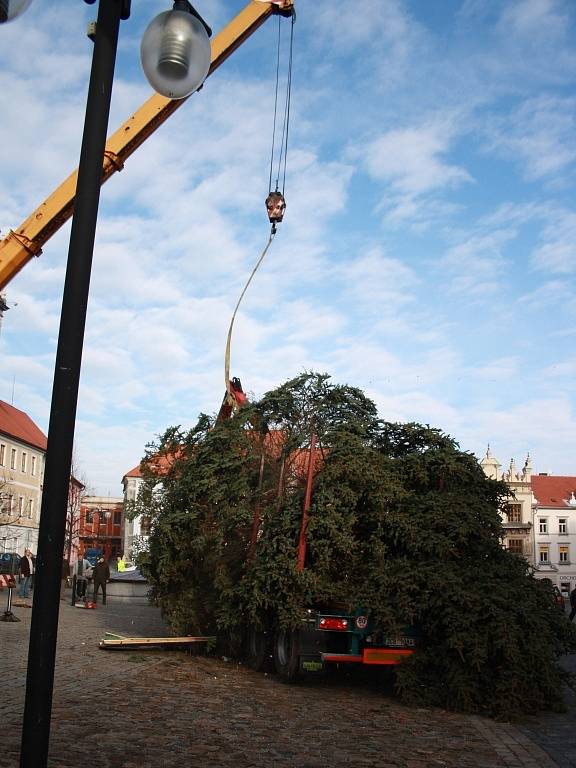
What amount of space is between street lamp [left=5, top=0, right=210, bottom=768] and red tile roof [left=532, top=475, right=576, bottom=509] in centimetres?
9486

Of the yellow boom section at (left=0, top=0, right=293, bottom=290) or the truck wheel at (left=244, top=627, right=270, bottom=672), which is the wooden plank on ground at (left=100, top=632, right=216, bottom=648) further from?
the yellow boom section at (left=0, top=0, right=293, bottom=290)

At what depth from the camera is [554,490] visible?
9631cm

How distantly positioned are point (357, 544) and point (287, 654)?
1.90 meters

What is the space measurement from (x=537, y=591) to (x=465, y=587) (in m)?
1.21

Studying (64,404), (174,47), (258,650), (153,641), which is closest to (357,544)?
(258,650)

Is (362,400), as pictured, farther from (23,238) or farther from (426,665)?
(23,238)

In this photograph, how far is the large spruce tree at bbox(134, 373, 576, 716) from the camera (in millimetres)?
9805

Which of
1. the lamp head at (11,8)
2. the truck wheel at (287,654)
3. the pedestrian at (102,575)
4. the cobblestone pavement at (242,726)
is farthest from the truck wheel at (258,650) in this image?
the pedestrian at (102,575)

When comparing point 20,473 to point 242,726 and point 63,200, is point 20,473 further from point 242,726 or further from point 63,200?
point 242,726

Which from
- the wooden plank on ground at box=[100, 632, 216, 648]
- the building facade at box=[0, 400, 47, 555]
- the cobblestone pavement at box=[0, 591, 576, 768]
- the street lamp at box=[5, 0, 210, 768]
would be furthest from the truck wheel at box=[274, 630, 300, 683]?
the building facade at box=[0, 400, 47, 555]

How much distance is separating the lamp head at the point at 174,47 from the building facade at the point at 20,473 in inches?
2341

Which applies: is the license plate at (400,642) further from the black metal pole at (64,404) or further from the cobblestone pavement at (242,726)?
the black metal pole at (64,404)

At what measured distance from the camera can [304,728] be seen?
8.35 meters

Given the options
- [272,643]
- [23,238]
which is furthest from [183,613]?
[23,238]
